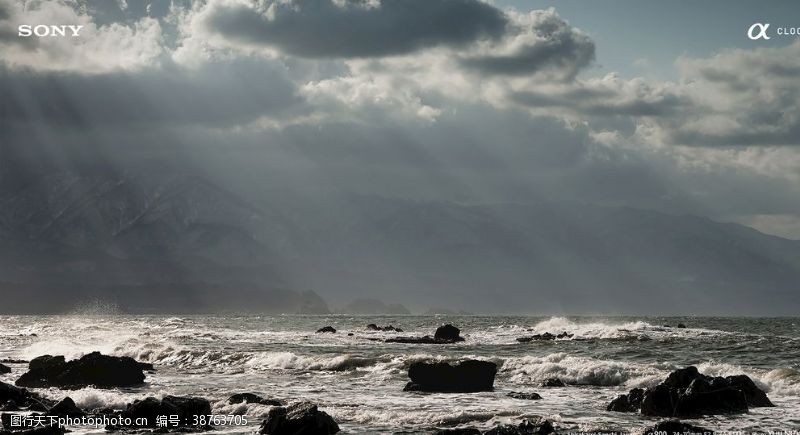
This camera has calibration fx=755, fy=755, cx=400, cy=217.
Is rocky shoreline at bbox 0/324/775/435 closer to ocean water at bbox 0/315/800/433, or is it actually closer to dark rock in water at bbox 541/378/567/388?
dark rock in water at bbox 541/378/567/388

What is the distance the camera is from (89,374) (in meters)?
38.6

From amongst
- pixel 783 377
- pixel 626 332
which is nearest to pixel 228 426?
pixel 783 377

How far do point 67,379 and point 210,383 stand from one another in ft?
24.0

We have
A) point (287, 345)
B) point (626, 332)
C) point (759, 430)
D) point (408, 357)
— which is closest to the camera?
point (759, 430)

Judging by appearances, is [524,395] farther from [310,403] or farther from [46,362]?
[46,362]

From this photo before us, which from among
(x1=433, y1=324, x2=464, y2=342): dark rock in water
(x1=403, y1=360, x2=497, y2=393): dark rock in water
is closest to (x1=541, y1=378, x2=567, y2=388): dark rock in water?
(x1=403, y1=360, x2=497, y2=393): dark rock in water

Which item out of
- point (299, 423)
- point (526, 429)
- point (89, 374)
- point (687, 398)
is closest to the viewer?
point (526, 429)

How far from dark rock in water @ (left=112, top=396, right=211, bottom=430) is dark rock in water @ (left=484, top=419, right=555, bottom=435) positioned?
34.5ft

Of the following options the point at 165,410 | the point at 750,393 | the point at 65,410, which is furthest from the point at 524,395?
the point at 65,410

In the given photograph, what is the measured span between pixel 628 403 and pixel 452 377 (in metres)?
9.24

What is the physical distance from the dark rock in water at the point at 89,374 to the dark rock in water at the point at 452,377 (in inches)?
577

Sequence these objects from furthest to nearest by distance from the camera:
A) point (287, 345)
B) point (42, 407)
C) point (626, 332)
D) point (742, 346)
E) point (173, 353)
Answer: point (626, 332) → point (287, 345) → point (742, 346) → point (173, 353) → point (42, 407)

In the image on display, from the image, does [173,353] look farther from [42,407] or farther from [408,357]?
[42,407]

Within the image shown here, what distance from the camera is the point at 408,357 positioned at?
47500 mm
